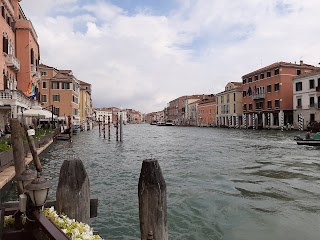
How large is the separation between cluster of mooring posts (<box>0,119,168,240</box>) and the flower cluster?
0.54ft

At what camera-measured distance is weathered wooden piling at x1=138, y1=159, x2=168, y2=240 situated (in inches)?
127

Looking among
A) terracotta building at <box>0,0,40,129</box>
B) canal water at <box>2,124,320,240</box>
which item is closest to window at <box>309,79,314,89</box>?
canal water at <box>2,124,320,240</box>

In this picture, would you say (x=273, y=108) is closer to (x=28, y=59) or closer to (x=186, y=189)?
(x=28, y=59)

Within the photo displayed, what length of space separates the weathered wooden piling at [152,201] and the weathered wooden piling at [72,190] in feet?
2.46

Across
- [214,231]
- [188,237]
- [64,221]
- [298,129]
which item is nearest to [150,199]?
[64,221]

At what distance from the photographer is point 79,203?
11.7 feet

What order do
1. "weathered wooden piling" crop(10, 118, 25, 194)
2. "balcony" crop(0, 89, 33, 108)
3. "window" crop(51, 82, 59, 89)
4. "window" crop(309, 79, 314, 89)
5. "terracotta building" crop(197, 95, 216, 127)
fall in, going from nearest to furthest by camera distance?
"weathered wooden piling" crop(10, 118, 25, 194), "balcony" crop(0, 89, 33, 108), "window" crop(309, 79, 314, 89), "window" crop(51, 82, 59, 89), "terracotta building" crop(197, 95, 216, 127)

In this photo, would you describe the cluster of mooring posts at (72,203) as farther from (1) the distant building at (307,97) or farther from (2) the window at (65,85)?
(2) the window at (65,85)

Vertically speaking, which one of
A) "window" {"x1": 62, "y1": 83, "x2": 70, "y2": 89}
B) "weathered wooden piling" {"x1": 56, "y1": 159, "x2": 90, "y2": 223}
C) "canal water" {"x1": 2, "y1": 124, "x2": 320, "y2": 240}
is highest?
"window" {"x1": 62, "y1": 83, "x2": 70, "y2": 89}

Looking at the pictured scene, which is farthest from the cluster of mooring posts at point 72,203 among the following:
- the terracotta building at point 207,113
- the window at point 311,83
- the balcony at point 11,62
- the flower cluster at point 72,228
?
the terracotta building at point 207,113

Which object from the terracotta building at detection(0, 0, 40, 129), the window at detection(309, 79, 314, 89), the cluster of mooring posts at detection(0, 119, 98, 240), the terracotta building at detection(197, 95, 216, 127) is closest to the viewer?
the cluster of mooring posts at detection(0, 119, 98, 240)

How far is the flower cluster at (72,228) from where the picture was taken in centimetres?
287

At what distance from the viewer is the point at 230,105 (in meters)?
69.3

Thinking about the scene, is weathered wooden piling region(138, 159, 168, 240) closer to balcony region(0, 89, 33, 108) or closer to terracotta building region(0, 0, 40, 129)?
terracotta building region(0, 0, 40, 129)
